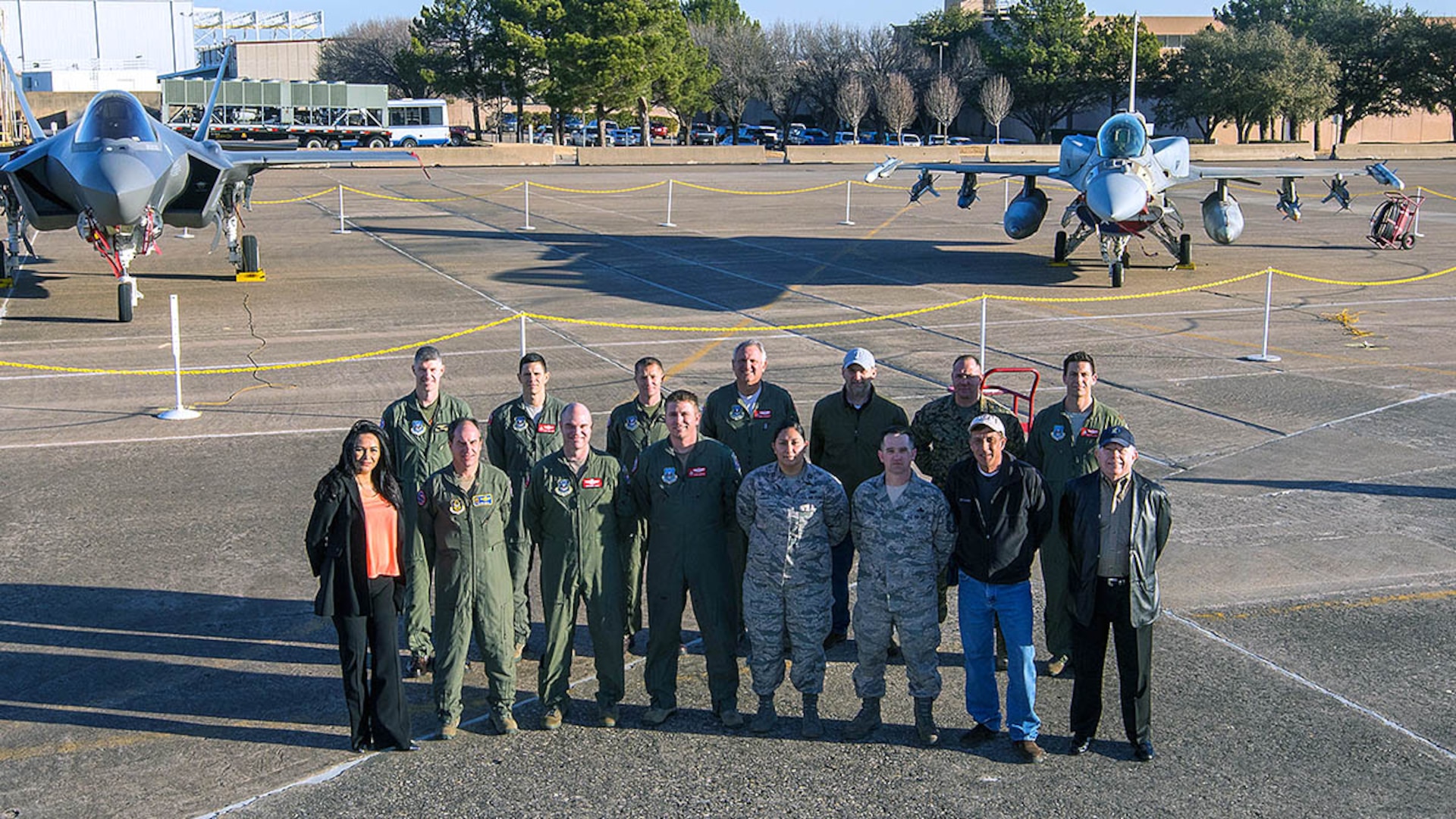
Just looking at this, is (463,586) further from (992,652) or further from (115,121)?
(115,121)

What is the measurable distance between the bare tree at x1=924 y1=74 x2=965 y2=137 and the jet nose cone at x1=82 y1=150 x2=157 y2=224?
213ft

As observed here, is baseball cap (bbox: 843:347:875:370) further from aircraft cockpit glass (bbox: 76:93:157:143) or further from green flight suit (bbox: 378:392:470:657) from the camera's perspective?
aircraft cockpit glass (bbox: 76:93:157:143)

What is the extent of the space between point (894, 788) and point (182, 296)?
1821 centimetres

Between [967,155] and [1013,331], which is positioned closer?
[1013,331]

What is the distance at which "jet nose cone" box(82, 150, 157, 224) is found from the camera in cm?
1702

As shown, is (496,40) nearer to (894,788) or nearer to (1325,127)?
(1325,127)

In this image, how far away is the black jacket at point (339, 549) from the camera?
19.8 ft

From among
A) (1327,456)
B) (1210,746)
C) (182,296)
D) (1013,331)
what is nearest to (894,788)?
(1210,746)

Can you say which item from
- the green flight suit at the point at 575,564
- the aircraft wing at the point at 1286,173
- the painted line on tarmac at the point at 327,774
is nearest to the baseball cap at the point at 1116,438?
the green flight suit at the point at 575,564

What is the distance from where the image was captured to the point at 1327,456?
11758mm

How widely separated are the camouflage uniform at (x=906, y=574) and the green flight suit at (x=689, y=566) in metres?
0.72

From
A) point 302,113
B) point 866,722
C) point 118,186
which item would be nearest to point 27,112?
point 118,186

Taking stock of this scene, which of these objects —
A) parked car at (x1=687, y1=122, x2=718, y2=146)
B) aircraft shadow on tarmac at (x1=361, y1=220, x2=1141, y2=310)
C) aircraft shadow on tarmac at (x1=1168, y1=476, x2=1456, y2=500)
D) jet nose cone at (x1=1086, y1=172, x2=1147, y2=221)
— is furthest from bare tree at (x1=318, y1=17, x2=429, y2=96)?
aircraft shadow on tarmac at (x1=1168, y1=476, x2=1456, y2=500)

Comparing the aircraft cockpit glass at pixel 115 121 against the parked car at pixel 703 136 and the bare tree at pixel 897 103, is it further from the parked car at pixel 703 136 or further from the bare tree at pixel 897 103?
the bare tree at pixel 897 103
